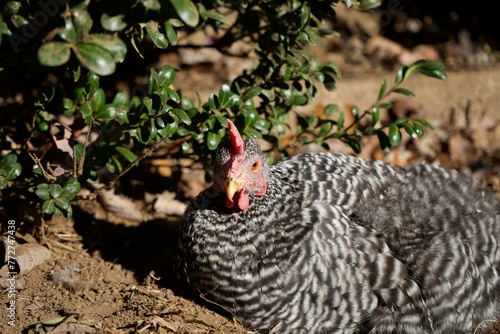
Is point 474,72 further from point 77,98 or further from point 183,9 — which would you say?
point 183,9

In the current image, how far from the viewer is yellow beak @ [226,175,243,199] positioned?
252 centimetres

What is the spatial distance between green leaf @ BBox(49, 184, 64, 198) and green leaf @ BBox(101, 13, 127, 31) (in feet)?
3.31

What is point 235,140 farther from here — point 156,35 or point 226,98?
point 156,35

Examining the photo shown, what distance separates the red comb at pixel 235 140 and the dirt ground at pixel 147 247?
74 cm

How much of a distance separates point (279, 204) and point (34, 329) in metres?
1.15

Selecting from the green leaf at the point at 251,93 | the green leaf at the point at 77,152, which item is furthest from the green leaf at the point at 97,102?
the green leaf at the point at 251,93

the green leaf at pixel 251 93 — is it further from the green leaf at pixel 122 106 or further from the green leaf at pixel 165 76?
the green leaf at pixel 122 106

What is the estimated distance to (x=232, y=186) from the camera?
2523 millimetres

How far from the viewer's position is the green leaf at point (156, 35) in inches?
92.0

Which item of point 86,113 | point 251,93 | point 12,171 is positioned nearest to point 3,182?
point 12,171

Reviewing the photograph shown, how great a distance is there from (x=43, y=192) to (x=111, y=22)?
1037mm

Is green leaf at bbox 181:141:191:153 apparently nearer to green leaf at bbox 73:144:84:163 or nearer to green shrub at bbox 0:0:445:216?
green shrub at bbox 0:0:445:216

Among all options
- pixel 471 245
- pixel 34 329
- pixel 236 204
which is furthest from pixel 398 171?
pixel 34 329

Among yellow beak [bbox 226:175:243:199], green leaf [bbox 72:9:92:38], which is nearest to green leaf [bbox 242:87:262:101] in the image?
yellow beak [bbox 226:175:243:199]
